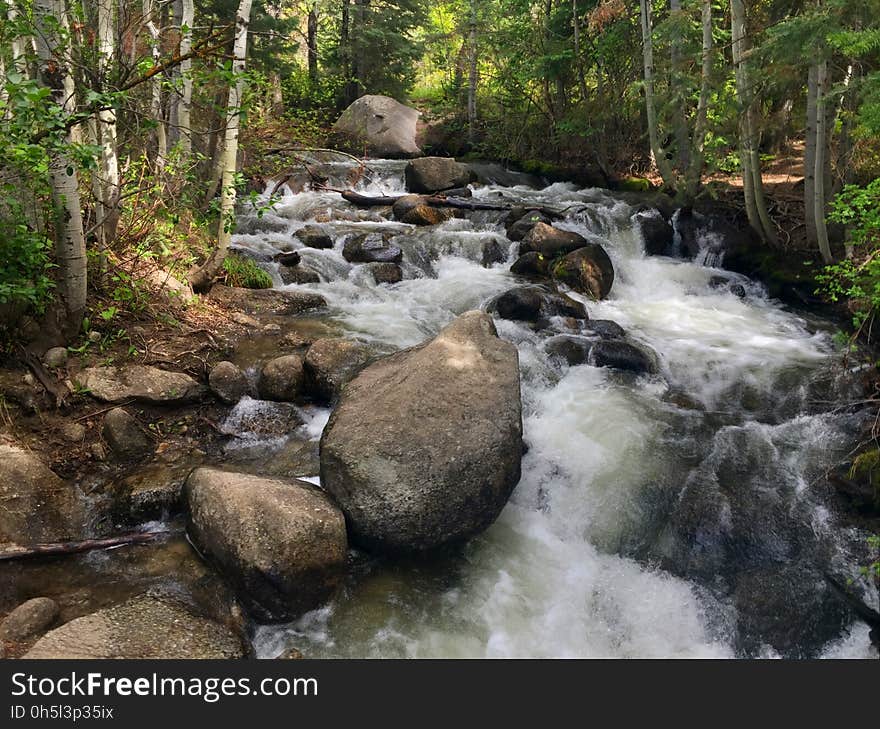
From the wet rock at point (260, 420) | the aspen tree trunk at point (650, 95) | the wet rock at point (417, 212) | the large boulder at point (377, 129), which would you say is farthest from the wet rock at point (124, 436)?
the large boulder at point (377, 129)

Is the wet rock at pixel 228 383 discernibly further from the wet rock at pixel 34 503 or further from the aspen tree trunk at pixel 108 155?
the aspen tree trunk at pixel 108 155

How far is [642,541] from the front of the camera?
17.4ft

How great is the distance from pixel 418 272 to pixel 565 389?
4382mm

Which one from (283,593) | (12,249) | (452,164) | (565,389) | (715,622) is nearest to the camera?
(283,593)

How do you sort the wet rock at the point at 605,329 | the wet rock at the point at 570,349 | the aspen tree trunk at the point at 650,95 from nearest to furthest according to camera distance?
the wet rock at the point at 570,349, the wet rock at the point at 605,329, the aspen tree trunk at the point at 650,95

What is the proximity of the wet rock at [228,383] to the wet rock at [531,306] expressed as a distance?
404 centimetres

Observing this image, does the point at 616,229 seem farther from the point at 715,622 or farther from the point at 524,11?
the point at 715,622

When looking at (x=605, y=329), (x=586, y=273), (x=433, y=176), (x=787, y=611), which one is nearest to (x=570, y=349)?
(x=605, y=329)

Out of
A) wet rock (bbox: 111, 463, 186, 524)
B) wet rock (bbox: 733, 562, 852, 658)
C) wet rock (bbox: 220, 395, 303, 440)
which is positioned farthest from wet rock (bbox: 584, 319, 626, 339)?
wet rock (bbox: 111, 463, 186, 524)

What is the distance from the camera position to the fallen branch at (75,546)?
4.39 metres

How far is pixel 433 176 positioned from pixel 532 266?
20.3 feet

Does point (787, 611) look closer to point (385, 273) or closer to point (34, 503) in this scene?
point (34, 503)

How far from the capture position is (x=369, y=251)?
10.8 m
